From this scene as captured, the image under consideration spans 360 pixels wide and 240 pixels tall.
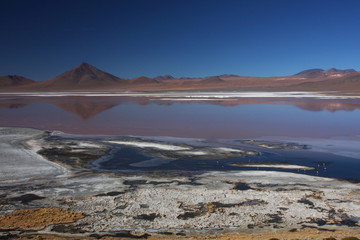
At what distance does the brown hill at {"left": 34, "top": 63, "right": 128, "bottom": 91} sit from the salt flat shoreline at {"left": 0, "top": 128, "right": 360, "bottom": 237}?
402 ft

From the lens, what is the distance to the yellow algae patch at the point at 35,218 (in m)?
4.41

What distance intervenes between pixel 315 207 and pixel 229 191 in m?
1.30

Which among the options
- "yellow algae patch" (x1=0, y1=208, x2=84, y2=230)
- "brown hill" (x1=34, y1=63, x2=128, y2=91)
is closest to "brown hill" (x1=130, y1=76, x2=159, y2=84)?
"brown hill" (x1=34, y1=63, x2=128, y2=91)

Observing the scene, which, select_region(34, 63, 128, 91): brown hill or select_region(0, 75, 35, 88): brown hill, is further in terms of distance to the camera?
select_region(0, 75, 35, 88): brown hill

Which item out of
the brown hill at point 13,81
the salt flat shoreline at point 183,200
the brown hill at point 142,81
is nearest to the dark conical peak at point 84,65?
the brown hill at point 13,81

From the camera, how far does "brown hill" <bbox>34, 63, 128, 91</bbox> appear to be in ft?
429

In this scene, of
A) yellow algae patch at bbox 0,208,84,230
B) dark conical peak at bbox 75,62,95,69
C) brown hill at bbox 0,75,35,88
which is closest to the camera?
yellow algae patch at bbox 0,208,84,230

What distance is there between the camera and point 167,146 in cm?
941

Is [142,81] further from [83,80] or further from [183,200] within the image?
[183,200]

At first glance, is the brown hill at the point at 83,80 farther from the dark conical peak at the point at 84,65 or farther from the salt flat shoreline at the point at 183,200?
the salt flat shoreline at the point at 183,200

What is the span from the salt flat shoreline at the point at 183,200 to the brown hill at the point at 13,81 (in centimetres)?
15228

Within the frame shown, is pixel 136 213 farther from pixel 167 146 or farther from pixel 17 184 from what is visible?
pixel 167 146

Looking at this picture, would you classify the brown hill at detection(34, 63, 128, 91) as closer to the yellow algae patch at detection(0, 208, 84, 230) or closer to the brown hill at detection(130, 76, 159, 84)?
the brown hill at detection(130, 76, 159, 84)

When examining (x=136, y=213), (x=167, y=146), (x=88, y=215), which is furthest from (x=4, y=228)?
(x=167, y=146)
